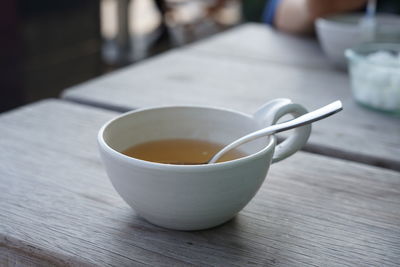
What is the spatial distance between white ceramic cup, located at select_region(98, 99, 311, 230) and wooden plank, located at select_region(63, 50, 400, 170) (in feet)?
0.68

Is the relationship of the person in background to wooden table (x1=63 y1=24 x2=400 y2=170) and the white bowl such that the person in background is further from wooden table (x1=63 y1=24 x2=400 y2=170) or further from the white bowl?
the white bowl

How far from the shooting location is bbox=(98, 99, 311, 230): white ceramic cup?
44 cm

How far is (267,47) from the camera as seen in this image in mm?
1318

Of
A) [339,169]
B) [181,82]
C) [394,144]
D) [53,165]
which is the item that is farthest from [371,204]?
[181,82]

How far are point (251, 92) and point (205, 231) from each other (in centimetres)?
49

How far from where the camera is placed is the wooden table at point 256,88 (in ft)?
2.43

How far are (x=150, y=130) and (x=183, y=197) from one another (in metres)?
0.13

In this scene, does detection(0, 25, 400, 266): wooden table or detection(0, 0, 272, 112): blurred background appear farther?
detection(0, 0, 272, 112): blurred background

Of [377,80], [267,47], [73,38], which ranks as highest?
[377,80]

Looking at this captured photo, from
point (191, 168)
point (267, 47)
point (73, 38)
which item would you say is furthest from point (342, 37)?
point (73, 38)

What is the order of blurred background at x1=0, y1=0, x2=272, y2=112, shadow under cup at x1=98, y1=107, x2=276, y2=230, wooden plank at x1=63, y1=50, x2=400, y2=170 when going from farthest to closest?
blurred background at x1=0, y1=0, x2=272, y2=112 < wooden plank at x1=63, y1=50, x2=400, y2=170 < shadow under cup at x1=98, y1=107, x2=276, y2=230

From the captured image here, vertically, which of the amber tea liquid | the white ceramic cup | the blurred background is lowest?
the blurred background

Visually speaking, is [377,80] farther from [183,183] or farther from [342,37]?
[183,183]

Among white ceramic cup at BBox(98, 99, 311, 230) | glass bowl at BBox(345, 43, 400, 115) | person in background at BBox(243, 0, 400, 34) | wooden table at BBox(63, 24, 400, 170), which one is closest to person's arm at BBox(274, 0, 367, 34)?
person in background at BBox(243, 0, 400, 34)
